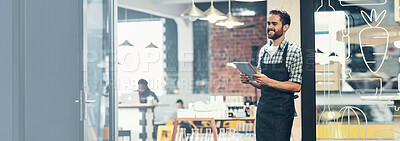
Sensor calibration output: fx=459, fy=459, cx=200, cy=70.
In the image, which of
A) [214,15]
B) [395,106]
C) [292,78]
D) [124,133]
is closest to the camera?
[395,106]

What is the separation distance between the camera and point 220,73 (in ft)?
13.5

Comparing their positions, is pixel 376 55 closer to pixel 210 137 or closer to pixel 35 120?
pixel 210 137

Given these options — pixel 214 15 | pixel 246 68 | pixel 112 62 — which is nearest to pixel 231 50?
pixel 246 68

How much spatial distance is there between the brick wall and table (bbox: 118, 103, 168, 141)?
619 mm

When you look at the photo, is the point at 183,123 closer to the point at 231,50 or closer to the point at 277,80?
the point at 231,50

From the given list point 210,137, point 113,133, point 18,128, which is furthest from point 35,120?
point 210,137

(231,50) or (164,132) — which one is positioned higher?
(231,50)

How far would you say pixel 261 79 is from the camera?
13.3 feet

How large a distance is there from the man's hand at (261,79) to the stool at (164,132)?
881 mm

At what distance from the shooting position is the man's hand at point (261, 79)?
159 inches

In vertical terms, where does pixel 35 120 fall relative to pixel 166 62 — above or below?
below

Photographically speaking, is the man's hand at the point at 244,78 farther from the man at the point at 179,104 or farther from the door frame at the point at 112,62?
the door frame at the point at 112,62

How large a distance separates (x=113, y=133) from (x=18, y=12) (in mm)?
1758

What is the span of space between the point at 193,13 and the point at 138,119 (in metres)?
1.09
